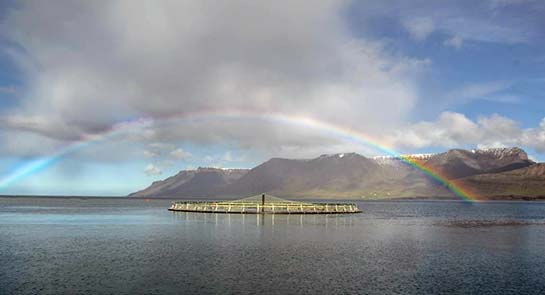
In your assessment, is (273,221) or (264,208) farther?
(264,208)

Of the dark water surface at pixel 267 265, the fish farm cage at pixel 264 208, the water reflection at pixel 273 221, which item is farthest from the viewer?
the fish farm cage at pixel 264 208

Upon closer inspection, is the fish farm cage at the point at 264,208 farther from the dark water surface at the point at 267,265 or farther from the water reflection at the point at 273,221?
the dark water surface at the point at 267,265

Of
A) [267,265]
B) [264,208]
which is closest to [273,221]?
[264,208]

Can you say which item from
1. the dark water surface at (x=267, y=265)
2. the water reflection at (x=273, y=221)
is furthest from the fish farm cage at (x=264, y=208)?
the dark water surface at (x=267, y=265)

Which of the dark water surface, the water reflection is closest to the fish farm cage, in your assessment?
the water reflection

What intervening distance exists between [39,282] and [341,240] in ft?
130

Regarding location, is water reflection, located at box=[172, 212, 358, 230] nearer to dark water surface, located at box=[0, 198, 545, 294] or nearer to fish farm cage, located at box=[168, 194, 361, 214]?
fish farm cage, located at box=[168, 194, 361, 214]

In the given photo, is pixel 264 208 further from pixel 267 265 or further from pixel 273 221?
pixel 267 265

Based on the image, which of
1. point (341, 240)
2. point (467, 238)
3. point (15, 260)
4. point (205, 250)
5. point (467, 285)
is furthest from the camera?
point (467, 238)

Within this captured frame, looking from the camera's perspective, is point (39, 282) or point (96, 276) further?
point (96, 276)

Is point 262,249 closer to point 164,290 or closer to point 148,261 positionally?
point 148,261

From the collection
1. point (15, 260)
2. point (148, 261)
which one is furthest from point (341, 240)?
point (15, 260)

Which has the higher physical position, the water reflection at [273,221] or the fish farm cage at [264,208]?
the fish farm cage at [264,208]

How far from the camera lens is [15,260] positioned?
42719 millimetres
